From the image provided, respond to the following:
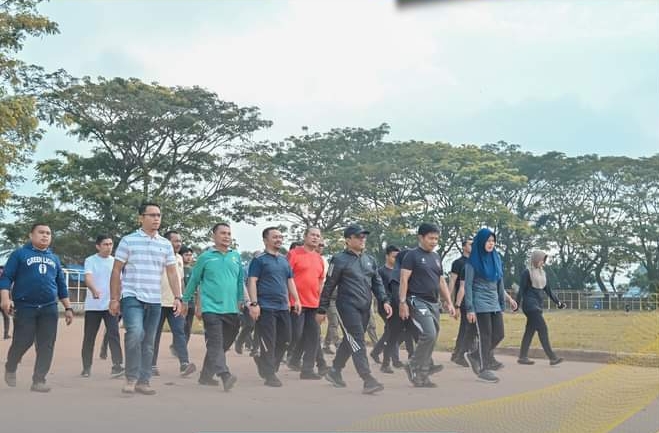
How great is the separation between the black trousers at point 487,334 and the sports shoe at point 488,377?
6cm

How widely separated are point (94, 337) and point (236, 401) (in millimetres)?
2738

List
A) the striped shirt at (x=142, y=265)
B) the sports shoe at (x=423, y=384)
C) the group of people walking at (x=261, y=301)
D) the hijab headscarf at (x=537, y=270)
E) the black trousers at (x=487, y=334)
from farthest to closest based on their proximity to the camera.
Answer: the hijab headscarf at (x=537, y=270)
the black trousers at (x=487, y=334)
the sports shoe at (x=423, y=384)
the group of people walking at (x=261, y=301)
the striped shirt at (x=142, y=265)

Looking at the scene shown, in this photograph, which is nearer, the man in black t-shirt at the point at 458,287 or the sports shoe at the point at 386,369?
the sports shoe at the point at 386,369

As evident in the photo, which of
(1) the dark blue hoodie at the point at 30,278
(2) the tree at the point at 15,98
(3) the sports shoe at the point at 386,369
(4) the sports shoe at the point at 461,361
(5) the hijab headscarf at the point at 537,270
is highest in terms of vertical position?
(2) the tree at the point at 15,98

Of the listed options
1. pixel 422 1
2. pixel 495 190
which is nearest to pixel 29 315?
pixel 422 1

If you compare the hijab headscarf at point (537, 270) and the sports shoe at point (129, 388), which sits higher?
the hijab headscarf at point (537, 270)

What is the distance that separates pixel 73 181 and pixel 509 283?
91.9 ft

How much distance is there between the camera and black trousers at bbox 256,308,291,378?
8.38 meters

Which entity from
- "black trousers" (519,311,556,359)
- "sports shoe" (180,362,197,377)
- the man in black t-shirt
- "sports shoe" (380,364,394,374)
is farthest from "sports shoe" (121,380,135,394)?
"black trousers" (519,311,556,359)

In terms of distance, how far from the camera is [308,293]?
30.7 ft

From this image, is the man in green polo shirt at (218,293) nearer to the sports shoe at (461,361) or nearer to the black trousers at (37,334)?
the black trousers at (37,334)

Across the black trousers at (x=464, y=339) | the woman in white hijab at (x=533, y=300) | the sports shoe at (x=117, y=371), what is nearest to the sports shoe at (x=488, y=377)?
the black trousers at (x=464, y=339)

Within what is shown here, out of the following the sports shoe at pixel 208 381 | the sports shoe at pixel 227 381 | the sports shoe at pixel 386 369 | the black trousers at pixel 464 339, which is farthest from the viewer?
the black trousers at pixel 464 339

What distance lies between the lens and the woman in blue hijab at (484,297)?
363 inches
